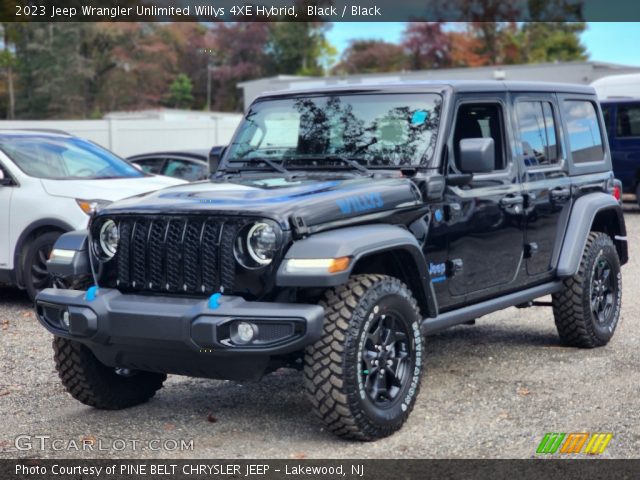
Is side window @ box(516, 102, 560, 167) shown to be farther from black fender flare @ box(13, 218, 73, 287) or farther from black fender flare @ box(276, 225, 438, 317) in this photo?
black fender flare @ box(13, 218, 73, 287)

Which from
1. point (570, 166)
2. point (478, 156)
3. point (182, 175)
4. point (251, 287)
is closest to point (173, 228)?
point (251, 287)

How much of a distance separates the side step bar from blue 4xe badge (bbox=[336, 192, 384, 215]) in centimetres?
76

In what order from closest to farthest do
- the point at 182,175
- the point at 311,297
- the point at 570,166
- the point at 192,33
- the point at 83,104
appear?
the point at 311,297, the point at 570,166, the point at 182,175, the point at 83,104, the point at 192,33

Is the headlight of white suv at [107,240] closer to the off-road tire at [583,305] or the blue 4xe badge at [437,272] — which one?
the blue 4xe badge at [437,272]

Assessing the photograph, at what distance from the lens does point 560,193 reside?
24.9ft

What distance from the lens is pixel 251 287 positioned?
17.4 ft

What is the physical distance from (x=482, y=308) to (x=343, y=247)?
183cm

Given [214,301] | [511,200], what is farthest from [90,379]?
[511,200]

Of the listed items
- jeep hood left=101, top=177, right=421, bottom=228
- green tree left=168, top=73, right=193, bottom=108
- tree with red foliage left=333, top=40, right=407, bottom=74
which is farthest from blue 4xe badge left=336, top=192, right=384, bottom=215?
green tree left=168, top=73, right=193, bottom=108

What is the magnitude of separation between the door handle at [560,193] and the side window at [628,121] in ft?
42.5

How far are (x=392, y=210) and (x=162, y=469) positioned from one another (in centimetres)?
192

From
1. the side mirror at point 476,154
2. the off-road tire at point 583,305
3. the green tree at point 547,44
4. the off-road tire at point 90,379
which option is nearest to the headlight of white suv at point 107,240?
the off-road tire at point 90,379

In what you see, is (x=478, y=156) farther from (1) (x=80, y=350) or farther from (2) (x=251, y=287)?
(1) (x=80, y=350)

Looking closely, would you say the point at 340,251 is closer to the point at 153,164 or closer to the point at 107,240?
the point at 107,240
